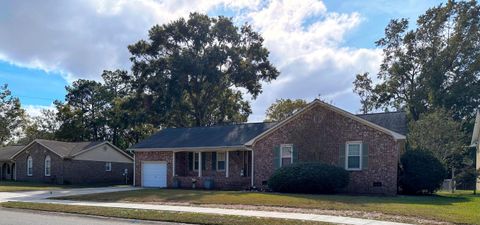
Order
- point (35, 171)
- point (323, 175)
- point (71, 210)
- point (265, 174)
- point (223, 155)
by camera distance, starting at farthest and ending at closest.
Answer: point (35, 171), point (223, 155), point (265, 174), point (323, 175), point (71, 210)

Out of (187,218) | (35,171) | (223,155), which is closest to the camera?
(187,218)

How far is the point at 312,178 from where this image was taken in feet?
78.0

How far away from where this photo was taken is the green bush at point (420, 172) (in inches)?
931

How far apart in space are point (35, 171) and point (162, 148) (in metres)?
18.4

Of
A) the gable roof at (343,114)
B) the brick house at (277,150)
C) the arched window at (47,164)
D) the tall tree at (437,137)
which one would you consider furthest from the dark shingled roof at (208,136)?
the arched window at (47,164)

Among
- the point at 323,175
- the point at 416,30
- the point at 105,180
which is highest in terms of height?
the point at 416,30

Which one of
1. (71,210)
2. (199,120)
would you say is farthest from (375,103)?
(71,210)

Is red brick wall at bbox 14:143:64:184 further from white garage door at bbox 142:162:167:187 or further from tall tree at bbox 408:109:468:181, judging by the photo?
tall tree at bbox 408:109:468:181

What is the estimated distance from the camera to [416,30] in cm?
4697

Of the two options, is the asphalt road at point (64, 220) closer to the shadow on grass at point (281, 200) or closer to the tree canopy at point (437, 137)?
the shadow on grass at point (281, 200)

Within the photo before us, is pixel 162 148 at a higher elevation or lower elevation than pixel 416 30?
lower

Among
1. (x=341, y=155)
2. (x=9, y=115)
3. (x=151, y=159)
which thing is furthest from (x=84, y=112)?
(x=341, y=155)

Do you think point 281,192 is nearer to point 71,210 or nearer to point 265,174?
point 265,174

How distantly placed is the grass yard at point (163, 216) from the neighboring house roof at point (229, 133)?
12.3 metres
